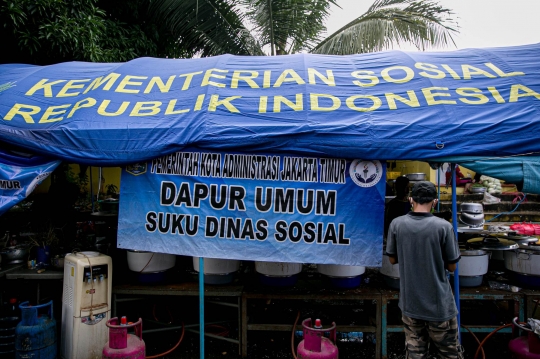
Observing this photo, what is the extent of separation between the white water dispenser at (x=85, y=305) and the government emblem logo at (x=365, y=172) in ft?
9.78

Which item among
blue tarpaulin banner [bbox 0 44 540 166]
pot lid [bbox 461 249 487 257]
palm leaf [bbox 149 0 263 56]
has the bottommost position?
pot lid [bbox 461 249 487 257]

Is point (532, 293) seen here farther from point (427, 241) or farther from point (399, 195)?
point (427, 241)

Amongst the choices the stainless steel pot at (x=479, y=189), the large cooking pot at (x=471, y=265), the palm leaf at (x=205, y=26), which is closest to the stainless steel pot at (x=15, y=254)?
the large cooking pot at (x=471, y=265)

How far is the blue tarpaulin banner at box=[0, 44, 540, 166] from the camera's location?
12.6 feet

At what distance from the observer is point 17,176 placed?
13.4ft

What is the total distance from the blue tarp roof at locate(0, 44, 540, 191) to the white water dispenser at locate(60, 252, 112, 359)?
47.3 inches

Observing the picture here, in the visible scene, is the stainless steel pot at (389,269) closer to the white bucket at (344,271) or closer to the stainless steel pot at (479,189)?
the white bucket at (344,271)

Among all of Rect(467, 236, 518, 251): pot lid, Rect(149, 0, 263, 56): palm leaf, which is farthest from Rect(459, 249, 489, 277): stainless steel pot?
Rect(149, 0, 263, 56): palm leaf

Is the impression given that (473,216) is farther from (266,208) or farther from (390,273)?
(266,208)

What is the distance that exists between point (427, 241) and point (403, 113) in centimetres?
150

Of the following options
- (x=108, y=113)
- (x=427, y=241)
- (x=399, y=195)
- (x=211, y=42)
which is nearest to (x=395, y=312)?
(x=399, y=195)

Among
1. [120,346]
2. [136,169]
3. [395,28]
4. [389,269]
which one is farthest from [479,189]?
[120,346]

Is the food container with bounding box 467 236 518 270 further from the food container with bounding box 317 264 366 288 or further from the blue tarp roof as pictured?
the food container with bounding box 317 264 366 288

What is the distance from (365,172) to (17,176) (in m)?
3.64
